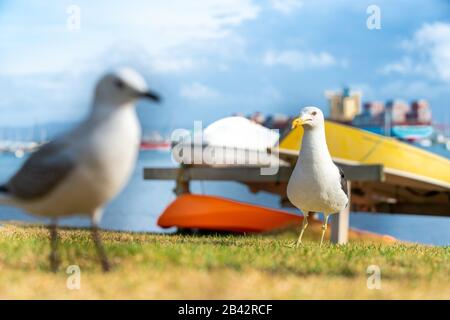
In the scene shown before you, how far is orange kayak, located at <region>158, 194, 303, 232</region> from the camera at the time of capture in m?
13.6

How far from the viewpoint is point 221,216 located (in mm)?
13617

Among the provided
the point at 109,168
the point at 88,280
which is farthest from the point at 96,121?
the point at 88,280

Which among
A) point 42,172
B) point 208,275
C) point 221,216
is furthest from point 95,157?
point 221,216

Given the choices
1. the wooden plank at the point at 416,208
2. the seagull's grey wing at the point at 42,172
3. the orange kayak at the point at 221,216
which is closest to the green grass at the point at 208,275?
the seagull's grey wing at the point at 42,172

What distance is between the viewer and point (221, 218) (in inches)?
536

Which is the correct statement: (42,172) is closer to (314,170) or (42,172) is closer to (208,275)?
(208,275)

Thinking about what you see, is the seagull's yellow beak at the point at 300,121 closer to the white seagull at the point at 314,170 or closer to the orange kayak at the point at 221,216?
the white seagull at the point at 314,170

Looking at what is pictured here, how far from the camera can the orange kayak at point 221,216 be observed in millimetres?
13555

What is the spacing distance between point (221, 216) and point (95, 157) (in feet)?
31.9

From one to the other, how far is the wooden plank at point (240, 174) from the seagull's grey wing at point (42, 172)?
788cm

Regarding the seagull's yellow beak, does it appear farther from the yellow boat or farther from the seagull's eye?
the yellow boat

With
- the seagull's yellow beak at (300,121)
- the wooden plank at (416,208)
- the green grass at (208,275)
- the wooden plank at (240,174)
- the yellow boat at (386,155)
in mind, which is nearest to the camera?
the green grass at (208,275)

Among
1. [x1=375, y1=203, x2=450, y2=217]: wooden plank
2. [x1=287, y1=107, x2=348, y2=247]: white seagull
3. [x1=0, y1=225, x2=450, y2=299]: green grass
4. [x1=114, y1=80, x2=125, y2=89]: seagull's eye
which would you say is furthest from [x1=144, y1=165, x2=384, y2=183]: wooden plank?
[x1=114, y1=80, x2=125, y2=89]: seagull's eye
